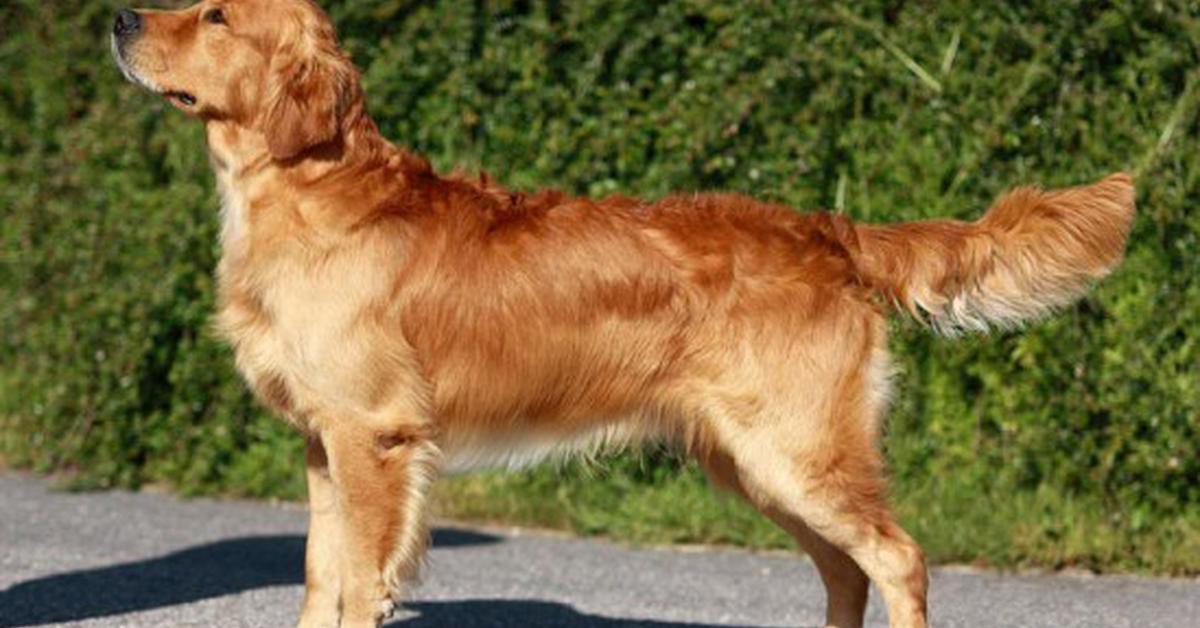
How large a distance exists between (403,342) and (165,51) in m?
1.12

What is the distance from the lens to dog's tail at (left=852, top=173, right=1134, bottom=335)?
6062mm

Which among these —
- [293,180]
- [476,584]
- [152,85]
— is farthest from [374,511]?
[476,584]

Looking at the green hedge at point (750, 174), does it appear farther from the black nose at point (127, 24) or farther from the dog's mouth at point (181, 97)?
the black nose at point (127, 24)

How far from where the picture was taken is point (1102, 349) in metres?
8.34

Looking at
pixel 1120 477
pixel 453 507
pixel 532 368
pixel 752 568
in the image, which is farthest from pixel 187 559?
pixel 1120 477

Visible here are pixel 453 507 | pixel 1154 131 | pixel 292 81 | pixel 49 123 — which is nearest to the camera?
pixel 292 81

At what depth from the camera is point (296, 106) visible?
589 centimetres

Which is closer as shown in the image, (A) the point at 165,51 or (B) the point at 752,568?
(A) the point at 165,51

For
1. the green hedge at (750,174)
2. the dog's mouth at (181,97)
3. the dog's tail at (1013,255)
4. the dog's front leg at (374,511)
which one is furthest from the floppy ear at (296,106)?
the green hedge at (750,174)

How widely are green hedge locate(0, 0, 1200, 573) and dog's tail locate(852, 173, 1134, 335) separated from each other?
4.33 ft

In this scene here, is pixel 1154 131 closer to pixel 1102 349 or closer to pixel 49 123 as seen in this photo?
pixel 1102 349

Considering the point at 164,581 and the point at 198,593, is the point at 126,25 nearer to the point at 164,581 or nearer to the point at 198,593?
the point at 198,593

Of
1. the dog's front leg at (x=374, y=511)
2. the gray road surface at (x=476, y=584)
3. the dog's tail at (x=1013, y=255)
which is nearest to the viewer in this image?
the dog's front leg at (x=374, y=511)

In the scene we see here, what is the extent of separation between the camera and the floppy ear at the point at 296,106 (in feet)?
19.3
